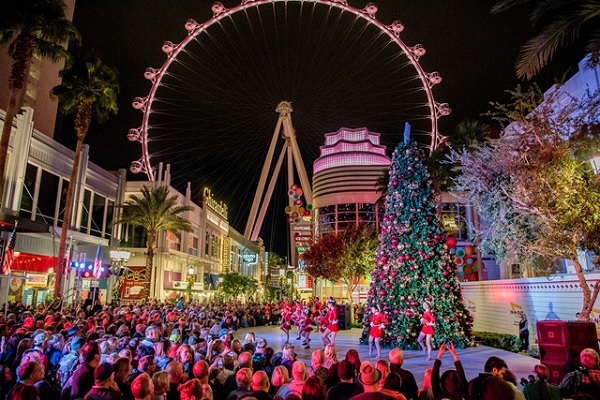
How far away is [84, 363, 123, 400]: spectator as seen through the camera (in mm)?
4863

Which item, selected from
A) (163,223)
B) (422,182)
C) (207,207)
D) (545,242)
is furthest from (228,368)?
(207,207)

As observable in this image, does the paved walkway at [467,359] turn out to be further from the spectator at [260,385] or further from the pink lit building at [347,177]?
the pink lit building at [347,177]

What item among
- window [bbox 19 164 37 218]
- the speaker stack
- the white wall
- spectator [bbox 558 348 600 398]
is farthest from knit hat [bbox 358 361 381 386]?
window [bbox 19 164 37 218]

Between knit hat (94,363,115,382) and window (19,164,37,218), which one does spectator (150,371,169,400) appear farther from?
window (19,164,37,218)

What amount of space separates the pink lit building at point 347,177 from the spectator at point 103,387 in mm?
125648

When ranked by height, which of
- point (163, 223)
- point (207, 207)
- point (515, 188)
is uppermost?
point (207, 207)

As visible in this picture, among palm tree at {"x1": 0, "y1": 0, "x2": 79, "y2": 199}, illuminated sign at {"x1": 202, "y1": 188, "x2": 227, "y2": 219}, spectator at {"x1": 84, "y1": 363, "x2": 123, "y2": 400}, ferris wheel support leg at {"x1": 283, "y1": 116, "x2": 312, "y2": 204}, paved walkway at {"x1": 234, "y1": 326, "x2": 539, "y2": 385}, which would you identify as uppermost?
ferris wheel support leg at {"x1": 283, "y1": 116, "x2": 312, "y2": 204}

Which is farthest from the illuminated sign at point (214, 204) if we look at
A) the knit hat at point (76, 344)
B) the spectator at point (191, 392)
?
the spectator at point (191, 392)

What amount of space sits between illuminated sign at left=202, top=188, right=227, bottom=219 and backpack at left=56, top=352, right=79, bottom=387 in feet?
180

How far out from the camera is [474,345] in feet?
A: 59.7

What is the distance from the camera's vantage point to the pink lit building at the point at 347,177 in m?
136

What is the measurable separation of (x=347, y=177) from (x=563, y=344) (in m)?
132

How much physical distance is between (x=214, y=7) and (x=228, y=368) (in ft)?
128

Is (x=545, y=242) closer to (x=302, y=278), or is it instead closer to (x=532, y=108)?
(x=532, y=108)
